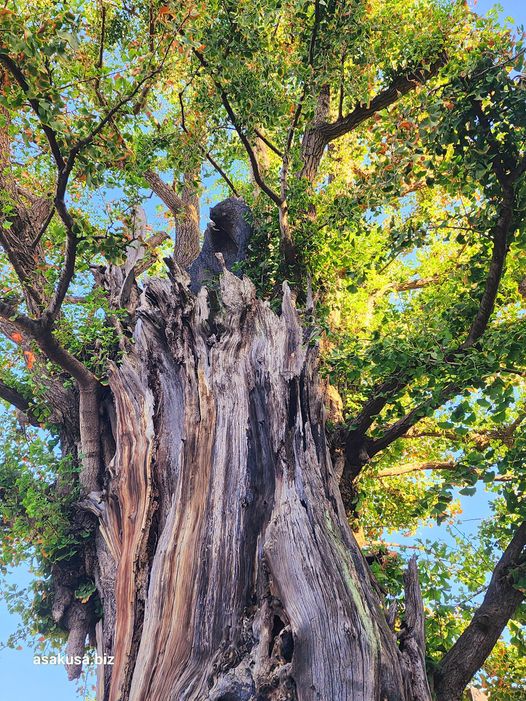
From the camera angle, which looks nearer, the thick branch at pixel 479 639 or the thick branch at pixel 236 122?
the thick branch at pixel 479 639

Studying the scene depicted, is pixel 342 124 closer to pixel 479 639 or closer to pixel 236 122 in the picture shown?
pixel 236 122

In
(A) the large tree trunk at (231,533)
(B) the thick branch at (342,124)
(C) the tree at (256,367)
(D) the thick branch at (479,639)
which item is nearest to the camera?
(A) the large tree trunk at (231,533)

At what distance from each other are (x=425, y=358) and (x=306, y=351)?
1.33m

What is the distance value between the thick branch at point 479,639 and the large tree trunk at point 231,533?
1.27m

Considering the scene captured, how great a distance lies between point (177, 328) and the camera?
5906 millimetres

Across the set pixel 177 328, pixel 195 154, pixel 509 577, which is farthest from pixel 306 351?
pixel 195 154

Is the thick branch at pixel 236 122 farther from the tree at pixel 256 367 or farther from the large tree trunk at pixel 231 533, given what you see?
the large tree trunk at pixel 231 533

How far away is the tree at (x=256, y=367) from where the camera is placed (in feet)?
11.5

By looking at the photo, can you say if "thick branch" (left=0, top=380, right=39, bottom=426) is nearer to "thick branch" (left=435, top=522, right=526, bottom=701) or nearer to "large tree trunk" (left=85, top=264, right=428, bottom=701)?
"large tree trunk" (left=85, top=264, right=428, bottom=701)

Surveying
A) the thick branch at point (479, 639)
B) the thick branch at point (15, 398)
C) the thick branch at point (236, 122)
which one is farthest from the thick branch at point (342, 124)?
the thick branch at point (479, 639)

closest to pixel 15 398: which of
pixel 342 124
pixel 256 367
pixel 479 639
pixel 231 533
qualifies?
pixel 256 367

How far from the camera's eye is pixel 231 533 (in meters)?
3.88

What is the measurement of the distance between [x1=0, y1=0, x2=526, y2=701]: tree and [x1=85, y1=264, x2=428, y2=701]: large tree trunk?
2cm

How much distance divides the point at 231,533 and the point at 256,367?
170 centimetres
